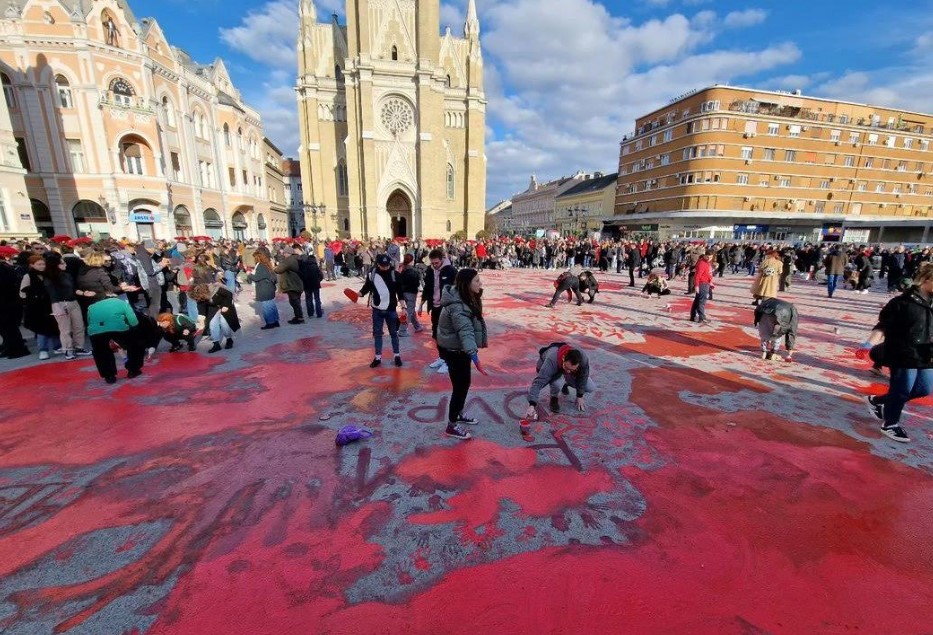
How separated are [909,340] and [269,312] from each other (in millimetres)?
9923

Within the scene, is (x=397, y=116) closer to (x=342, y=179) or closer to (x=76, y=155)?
(x=342, y=179)

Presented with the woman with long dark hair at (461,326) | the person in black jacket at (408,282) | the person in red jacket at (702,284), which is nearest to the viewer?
the woman with long dark hair at (461,326)

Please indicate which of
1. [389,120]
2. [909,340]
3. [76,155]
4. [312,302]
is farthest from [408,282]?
[389,120]

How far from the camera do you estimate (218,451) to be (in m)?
3.87

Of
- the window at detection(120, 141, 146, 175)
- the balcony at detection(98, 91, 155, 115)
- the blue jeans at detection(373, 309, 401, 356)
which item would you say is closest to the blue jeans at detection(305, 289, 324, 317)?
the blue jeans at detection(373, 309, 401, 356)

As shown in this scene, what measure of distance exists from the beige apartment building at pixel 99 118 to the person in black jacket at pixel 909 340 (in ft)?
113

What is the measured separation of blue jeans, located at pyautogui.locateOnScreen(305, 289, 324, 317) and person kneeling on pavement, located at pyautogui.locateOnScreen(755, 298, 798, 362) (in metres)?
9.20

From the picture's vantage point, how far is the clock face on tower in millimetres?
36844

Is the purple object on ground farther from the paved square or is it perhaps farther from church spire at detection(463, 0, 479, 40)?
church spire at detection(463, 0, 479, 40)

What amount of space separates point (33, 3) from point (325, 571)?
3859cm

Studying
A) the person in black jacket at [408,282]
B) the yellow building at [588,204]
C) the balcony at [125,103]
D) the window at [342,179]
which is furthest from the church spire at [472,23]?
the person in black jacket at [408,282]

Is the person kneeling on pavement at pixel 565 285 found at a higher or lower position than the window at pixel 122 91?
lower

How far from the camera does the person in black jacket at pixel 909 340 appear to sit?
384 centimetres

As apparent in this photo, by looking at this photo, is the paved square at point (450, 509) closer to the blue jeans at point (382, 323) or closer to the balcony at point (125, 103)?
the blue jeans at point (382, 323)
